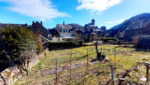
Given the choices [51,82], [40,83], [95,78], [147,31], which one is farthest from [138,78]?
[147,31]

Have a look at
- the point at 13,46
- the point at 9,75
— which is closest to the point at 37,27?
the point at 13,46

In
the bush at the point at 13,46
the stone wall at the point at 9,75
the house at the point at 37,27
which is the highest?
the house at the point at 37,27

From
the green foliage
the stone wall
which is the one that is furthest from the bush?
the stone wall

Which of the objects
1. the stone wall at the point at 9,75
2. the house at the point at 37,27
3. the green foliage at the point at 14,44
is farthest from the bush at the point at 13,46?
the house at the point at 37,27

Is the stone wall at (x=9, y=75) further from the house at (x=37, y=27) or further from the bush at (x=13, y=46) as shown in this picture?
the house at (x=37, y=27)

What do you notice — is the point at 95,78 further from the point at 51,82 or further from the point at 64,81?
the point at 51,82

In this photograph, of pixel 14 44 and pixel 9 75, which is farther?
pixel 14 44

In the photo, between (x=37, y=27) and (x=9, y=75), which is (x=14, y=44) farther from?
(x=37, y=27)

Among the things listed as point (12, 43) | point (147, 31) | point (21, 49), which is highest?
point (147, 31)

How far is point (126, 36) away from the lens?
3017cm

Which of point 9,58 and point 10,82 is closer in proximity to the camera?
point 10,82

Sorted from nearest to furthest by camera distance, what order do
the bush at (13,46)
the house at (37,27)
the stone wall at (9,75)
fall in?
the stone wall at (9,75) → the bush at (13,46) → the house at (37,27)

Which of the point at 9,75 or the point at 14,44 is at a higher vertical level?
the point at 14,44

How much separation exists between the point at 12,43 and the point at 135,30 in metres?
37.0
